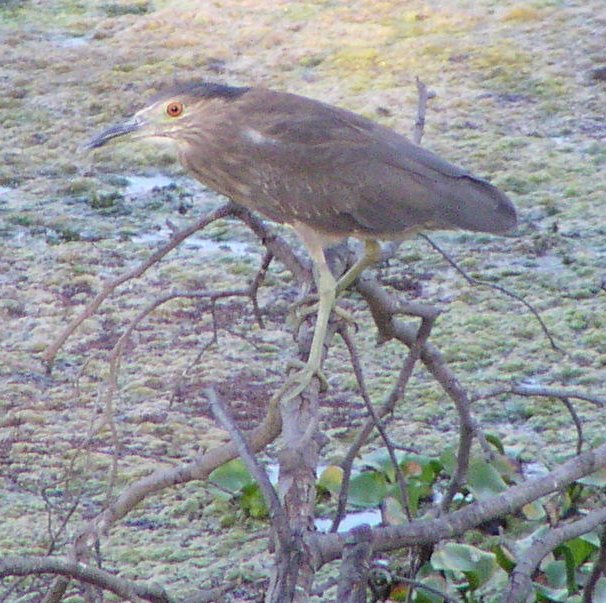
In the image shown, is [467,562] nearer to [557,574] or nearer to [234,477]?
[557,574]

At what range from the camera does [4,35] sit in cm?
671

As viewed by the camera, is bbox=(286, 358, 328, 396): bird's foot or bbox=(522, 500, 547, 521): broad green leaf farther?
bbox=(522, 500, 547, 521): broad green leaf

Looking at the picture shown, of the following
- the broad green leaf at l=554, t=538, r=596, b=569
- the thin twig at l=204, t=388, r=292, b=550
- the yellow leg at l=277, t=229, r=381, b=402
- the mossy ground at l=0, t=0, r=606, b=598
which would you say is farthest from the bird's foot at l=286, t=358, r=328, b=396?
the broad green leaf at l=554, t=538, r=596, b=569

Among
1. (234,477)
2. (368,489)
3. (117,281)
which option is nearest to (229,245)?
(234,477)

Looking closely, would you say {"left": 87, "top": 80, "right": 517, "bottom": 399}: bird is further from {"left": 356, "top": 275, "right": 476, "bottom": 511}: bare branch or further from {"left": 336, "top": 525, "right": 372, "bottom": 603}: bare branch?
{"left": 336, "top": 525, "right": 372, "bottom": 603}: bare branch

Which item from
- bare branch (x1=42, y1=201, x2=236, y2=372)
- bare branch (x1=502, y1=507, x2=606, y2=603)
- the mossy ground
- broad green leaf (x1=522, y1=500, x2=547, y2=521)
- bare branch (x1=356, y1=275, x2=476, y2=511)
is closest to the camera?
bare branch (x1=502, y1=507, x2=606, y2=603)

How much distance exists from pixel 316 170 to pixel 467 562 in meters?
0.90

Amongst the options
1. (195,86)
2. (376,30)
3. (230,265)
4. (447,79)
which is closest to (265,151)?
(195,86)

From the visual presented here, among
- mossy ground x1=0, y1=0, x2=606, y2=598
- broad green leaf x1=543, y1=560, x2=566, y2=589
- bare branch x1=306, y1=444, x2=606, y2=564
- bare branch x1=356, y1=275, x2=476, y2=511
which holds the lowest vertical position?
mossy ground x1=0, y1=0, x2=606, y2=598

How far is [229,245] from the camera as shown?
4.83 m

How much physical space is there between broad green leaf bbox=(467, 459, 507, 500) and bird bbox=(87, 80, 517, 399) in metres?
0.55

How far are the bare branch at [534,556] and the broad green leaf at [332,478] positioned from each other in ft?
A: 3.58

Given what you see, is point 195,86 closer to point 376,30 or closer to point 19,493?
point 19,493

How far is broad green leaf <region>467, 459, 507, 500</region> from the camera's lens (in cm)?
312
